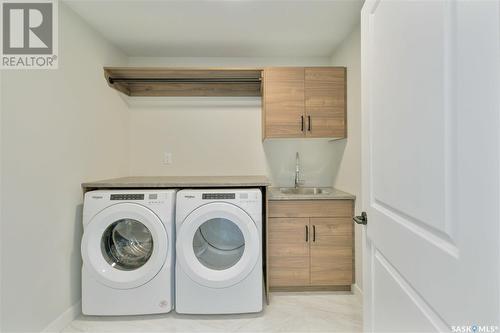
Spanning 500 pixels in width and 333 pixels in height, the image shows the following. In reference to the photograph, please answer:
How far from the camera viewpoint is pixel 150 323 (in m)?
1.83

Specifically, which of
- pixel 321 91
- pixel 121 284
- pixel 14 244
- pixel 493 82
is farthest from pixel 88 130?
pixel 493 82

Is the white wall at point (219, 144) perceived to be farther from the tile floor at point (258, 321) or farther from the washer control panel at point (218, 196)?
the tile floor at point (258, 321)

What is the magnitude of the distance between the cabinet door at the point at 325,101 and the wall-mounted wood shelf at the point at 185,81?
52cm

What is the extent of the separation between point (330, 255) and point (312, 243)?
0.62 ft

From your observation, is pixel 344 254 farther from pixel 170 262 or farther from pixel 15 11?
pixel 15 11

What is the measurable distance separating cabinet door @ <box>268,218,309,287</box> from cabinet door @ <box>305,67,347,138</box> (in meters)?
0.86

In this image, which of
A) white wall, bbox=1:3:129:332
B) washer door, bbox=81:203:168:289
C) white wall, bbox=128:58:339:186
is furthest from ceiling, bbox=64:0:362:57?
washer door, bbox=81:203:168:289

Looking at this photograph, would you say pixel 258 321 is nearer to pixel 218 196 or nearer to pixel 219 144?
pixel 218 196

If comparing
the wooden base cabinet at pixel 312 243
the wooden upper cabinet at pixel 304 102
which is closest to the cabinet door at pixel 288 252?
the wooden base cabinet at pixel 312 243

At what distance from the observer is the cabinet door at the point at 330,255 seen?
7.13ft

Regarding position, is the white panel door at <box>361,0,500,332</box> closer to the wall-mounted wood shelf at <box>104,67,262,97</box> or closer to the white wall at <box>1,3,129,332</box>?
the wall-mounted wood shelf at <box>104,67,262,97</box>

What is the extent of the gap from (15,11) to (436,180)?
7.54 ft

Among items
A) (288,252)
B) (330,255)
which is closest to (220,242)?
(288,252)

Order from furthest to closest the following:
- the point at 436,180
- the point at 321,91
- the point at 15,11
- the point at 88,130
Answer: the point at 321,91, the point at 88,130, the point at 15,11, the point at 436,180
